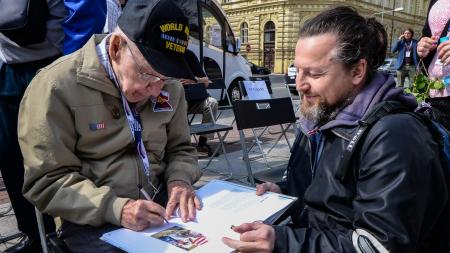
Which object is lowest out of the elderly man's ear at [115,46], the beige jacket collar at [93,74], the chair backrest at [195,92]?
the chair backrest at [195,92]

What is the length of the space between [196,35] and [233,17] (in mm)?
36201

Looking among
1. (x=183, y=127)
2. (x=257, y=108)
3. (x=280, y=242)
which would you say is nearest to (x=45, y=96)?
(x=183, y=127)

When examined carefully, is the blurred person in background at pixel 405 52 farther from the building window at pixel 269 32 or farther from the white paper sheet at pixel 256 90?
the building window at pixel 269 32

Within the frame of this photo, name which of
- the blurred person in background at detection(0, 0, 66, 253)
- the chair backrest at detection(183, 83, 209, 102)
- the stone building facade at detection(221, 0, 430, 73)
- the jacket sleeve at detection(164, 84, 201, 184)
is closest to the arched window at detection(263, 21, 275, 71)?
the stone building facade at detection(221, 0, 430, 73)

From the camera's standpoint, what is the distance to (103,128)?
5.55 feet

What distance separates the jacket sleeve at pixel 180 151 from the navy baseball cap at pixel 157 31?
44cm

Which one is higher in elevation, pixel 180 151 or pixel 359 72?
pixel 359 72

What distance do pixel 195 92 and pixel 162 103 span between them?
377cm

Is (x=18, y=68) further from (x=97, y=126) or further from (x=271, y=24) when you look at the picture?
(x=271, y=24)

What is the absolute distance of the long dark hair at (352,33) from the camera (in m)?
1.54

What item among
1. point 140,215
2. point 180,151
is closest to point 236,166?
point 180,151

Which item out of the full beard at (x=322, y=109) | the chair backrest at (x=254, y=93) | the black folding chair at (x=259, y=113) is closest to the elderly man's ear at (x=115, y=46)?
the full beard at (x=322, y=109)

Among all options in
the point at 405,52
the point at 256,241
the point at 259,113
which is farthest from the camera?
the point at 405,52

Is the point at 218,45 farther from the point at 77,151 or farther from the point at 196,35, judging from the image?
the point at 77,151
